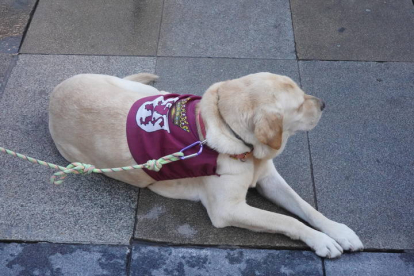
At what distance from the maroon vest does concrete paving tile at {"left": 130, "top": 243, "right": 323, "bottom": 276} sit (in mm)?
609

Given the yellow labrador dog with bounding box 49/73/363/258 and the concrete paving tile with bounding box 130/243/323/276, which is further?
the concrete paving tile with bounding box 130/243/323/276

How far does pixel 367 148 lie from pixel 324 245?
124 centimetres

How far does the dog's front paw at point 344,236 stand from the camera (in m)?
3.29

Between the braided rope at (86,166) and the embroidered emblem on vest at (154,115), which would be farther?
the embroidered emblem on vest at (154,115)

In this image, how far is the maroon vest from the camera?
10.5 ft

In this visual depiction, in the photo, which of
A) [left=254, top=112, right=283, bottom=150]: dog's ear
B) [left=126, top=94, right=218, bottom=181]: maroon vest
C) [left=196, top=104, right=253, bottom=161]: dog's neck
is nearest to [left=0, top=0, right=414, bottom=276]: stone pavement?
[left=126, top=94, right=218, bottom=181]: maroon vest

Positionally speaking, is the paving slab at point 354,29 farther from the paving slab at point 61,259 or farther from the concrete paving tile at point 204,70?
the paving slab at point 61,259

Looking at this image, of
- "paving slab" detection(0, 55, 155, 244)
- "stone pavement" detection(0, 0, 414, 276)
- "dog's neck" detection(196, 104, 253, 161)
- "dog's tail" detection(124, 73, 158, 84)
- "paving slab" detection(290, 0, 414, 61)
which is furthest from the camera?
"paving slab" detection(290, 0, 414, 61)

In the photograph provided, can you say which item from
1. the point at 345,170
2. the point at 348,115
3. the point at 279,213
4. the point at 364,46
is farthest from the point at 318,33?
the point at 279,213

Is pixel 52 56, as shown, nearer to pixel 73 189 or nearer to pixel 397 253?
pixel 73 189

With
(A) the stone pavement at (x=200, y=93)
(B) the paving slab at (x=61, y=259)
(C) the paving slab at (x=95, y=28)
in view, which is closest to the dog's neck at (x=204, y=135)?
(A) the stone pavement at (x=200, y=93)

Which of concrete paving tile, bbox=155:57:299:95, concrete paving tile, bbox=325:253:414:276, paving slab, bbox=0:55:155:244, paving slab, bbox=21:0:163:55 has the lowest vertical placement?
concrete paving tile, bbox=325:253:414:276

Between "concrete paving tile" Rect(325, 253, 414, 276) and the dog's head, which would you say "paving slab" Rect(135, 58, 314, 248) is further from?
the dog's head

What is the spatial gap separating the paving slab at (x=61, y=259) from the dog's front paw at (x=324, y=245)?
143 centimetres
